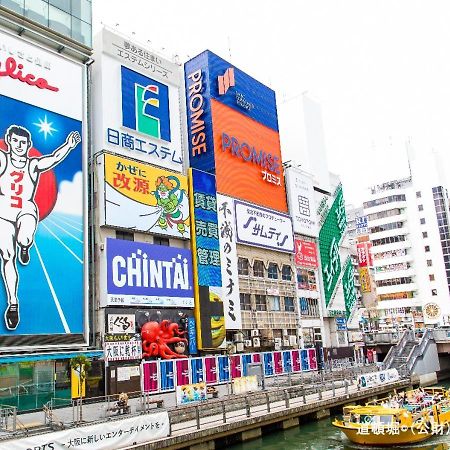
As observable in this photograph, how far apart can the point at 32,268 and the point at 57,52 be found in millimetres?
16577

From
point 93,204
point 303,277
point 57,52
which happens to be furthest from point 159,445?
point 303,277

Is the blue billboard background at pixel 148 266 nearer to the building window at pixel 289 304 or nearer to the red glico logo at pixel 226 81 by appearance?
the building window at pixel 289 304

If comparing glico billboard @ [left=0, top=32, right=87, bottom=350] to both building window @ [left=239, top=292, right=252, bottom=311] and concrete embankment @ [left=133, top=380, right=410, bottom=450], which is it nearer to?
concrete embankment @ [left=133, top=380, right=410, bottom=450]

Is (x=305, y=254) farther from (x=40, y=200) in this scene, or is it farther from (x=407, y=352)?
(x=40, y=200)

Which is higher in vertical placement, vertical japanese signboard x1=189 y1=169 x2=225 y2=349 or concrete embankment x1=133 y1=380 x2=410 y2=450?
vertical japanese signboard x1=189 y1=169 x2=225 y2=349

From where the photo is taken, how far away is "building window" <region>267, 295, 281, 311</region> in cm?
5374

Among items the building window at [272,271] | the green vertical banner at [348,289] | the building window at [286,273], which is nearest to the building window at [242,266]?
the building window at [272,271]

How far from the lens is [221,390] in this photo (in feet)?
132

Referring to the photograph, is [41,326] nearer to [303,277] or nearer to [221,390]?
[221,390]

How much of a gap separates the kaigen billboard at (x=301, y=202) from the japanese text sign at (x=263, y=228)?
2.05 m

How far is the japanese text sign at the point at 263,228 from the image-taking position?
52.2m

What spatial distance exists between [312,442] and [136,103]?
30281 millimetres

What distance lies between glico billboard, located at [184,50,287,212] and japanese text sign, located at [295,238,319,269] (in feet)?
14.7

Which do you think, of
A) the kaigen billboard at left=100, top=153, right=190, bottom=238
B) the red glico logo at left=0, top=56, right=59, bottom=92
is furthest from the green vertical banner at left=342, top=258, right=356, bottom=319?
the red glico logo at left=0, top=56, right=59, bottom=92
